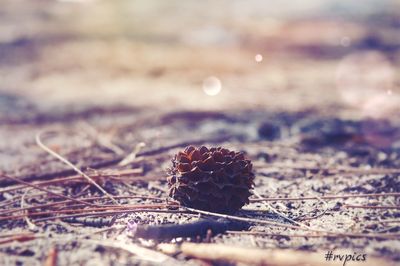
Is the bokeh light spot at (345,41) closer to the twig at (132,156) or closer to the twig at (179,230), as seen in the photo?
the twig at (132,156)

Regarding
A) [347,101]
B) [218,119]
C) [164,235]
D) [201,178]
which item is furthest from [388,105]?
[164,235]

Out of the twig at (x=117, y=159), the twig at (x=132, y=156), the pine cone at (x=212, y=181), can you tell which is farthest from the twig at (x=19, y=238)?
the twig at (x=132, y=156)

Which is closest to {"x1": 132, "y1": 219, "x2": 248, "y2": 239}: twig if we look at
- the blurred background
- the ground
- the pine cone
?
the ground

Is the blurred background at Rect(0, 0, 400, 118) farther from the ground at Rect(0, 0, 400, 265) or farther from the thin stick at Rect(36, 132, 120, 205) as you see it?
the thin stick at Rect(36, 132, 120, 205)

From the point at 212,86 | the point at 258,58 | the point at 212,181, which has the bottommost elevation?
the point at 212,181

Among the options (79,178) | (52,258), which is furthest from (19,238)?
(79,178)

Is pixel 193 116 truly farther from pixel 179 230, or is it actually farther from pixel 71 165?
pixel 179 230
